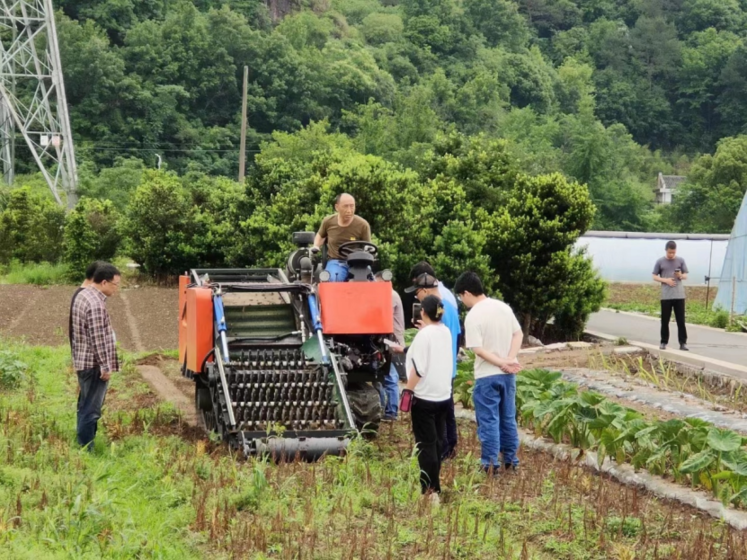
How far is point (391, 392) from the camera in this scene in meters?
11.8

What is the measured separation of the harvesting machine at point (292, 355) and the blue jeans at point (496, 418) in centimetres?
114

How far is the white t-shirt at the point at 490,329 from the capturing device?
9.00m

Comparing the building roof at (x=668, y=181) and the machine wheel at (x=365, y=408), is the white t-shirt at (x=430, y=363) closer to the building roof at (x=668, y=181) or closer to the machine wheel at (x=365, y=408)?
the machine wheel at (x=365, y=408)

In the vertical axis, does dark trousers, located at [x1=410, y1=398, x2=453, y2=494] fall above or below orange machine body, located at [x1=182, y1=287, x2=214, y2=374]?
below

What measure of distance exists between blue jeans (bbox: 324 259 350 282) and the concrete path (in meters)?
7.92

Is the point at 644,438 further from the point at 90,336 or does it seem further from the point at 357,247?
the point at 90,336

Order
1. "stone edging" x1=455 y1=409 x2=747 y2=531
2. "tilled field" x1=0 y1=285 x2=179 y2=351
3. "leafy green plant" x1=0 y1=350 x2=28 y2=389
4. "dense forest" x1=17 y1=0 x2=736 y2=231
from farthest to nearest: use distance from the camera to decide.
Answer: "dense forest" x1=17 y1=0 x2=736 y2=231
"tilled field" x1=0 y1=285 x2=179 y2=351
"leafy green plant" x1=0 y1=350 x2=28 y2=389
"stone edging" x1=455 y1=409 x2=747 y2=531

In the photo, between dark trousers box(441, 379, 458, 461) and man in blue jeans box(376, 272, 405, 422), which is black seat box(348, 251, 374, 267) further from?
Result: dark trousers box(441, 379, 458, 461)

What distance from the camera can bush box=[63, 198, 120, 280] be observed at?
29.8m

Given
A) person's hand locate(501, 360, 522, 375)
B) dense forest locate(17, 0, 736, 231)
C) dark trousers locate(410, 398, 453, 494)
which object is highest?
dense forest locate(17, 0, 736, 231)

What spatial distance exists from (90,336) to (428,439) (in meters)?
3.10

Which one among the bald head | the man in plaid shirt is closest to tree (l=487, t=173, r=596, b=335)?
the bald head

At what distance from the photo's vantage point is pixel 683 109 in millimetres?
98875

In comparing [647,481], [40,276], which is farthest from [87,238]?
[647,481]
